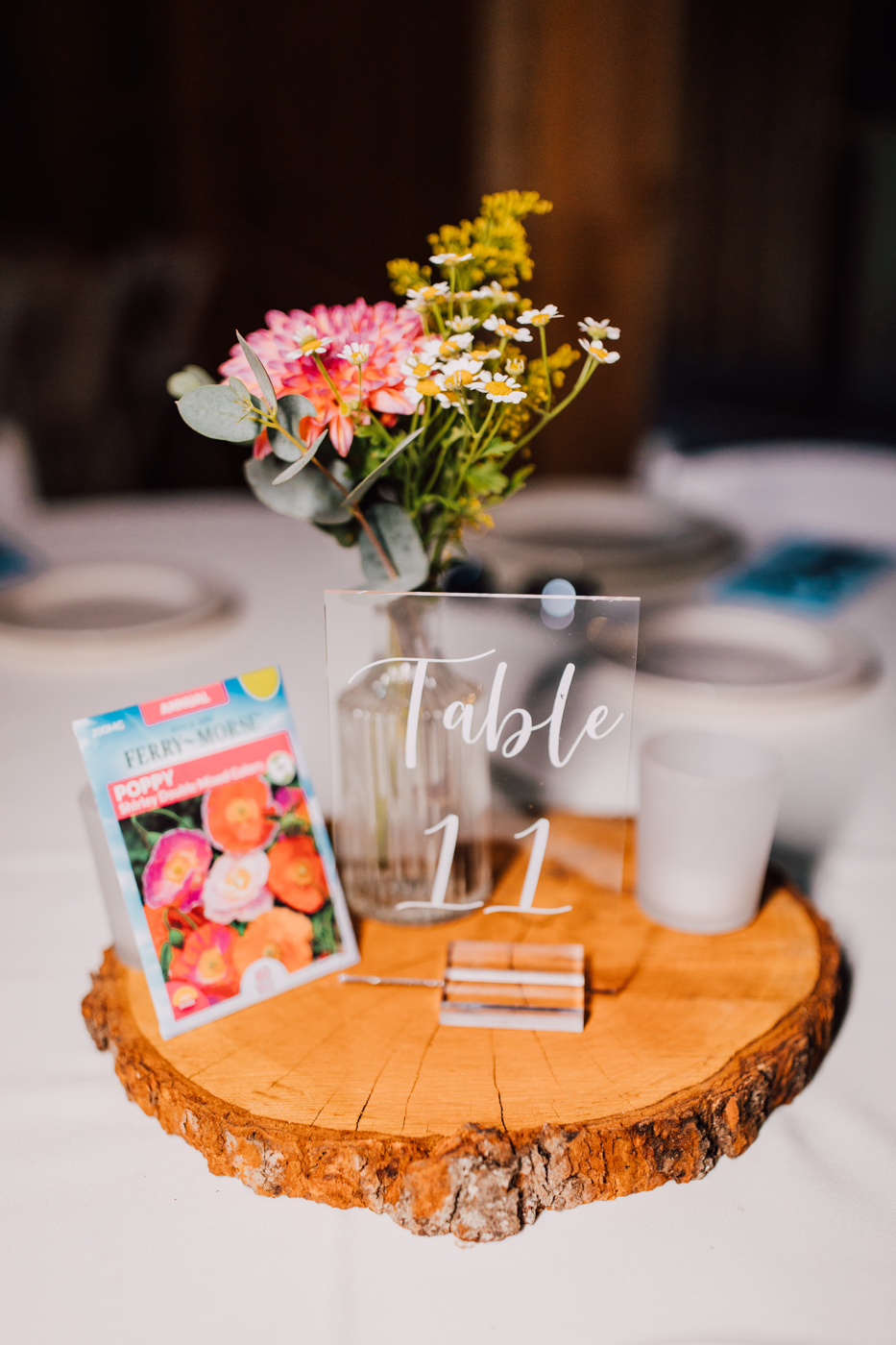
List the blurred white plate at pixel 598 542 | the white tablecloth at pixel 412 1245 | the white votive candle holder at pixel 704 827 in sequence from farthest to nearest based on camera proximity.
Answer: the blurred white plate at pixel 598 542
the white votive candle holder at pixel 704 827
the white tablecloth at pixel 412 1245

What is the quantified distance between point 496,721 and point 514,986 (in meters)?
0.18

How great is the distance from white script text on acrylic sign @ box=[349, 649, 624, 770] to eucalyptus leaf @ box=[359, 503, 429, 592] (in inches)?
2.2

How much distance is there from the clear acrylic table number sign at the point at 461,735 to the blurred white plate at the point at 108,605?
25.5 inches

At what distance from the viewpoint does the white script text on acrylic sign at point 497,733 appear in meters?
0.71

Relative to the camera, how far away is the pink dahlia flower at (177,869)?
2.25 ft

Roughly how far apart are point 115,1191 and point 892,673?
41.3 inches

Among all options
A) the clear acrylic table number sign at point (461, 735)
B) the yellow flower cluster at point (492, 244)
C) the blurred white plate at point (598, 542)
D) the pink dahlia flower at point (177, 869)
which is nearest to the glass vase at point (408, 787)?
the clear acrylic table number sign at point (461, 735)

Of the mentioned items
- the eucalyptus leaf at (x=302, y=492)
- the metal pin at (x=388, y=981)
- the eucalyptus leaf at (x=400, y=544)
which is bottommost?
the metal pin at (x=388, y=981)

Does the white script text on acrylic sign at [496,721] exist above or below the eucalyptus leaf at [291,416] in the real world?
below

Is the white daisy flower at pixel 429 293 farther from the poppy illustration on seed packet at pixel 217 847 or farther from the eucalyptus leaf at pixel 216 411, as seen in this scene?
the poppy illustration on seed packet at pixel 217 847

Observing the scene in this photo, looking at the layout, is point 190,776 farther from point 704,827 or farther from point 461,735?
point 704,827

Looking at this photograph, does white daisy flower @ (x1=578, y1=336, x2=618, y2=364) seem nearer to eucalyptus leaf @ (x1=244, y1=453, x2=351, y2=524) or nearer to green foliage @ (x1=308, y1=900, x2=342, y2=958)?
eucalyptus leaf @ (x1=244, y1=453, x2=351, y2=524)

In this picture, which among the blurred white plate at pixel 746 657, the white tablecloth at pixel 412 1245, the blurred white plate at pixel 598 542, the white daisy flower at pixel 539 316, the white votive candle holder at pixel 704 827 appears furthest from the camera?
the blurred white plate at pixel 598 542

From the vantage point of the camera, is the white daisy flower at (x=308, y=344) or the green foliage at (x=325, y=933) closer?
the white daisy flower at (x=308, y=344)
